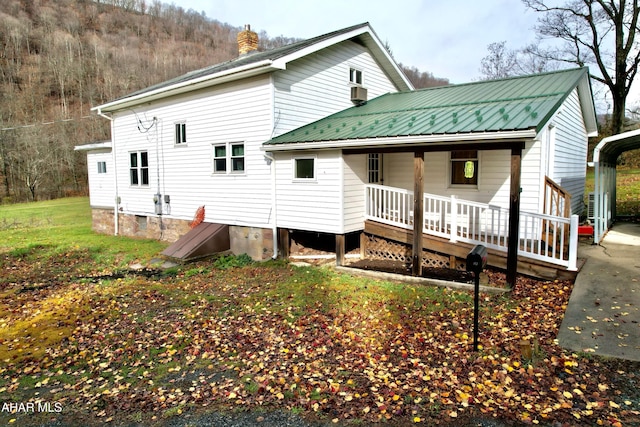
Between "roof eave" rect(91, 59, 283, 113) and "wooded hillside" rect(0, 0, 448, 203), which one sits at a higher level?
"wooded hillside" rect(0, 0, 448, 203)

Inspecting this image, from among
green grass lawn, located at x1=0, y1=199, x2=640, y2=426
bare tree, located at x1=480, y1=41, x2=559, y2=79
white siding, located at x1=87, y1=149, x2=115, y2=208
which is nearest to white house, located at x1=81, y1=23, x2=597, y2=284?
green grass lawn, located at x1=0, y1=199, x2=640, y2=426

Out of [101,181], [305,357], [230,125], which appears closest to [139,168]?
[101,181]

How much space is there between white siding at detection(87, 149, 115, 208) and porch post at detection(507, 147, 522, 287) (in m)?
15.4

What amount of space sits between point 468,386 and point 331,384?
155 cm

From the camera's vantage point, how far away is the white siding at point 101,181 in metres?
16.6

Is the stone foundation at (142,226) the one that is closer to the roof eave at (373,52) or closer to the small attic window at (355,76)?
the roof eave at (373,52)

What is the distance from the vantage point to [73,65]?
52.8 metres

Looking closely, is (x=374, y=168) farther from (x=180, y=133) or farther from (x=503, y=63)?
(x=503, y=63)

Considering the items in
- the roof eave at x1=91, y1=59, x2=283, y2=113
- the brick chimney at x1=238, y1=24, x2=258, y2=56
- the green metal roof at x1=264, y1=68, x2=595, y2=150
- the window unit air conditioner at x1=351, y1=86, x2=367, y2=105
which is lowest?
the green metal roof at x1=264, y1=68, x2=595, y2=150

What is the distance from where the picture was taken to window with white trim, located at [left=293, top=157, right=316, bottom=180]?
32.9 ft

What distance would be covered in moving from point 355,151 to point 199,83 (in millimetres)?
5592

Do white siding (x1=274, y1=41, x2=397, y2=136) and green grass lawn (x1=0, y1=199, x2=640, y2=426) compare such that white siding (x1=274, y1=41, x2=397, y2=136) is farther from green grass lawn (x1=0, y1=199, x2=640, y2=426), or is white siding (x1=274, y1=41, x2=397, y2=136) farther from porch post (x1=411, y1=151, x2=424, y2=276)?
green grass lawn (x1=0, y1=199, x2=640, y2=426)

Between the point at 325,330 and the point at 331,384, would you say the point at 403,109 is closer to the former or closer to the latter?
the point at 325,330

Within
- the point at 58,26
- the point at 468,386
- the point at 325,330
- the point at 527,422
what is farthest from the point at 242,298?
the point at 58,26
